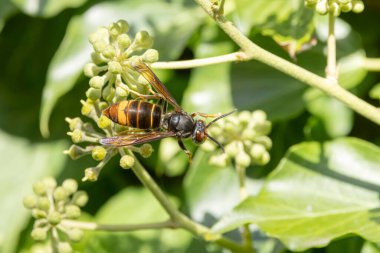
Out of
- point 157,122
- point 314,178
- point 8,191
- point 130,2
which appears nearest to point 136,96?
point 157,122

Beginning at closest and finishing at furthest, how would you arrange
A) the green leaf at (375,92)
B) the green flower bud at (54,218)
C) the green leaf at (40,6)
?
1. the green flower bud at (54,218)
2. the green leaf at (375,92)
3. the green leaf at (40,6)

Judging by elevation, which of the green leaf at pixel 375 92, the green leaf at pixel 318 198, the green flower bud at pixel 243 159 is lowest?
the green leaf at pixel 318 198

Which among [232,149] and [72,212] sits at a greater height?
[232,149]

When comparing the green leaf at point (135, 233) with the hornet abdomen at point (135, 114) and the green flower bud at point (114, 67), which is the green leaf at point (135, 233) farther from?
the green flower bud at point (114, 67)

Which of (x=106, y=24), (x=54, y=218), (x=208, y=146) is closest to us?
(x=54, y=218)

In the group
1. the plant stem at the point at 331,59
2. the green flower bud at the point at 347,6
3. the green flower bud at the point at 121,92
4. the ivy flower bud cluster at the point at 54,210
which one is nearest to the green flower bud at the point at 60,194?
the ivy flower bud cluster at the point at 54,210

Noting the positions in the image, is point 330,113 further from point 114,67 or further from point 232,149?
point 114,67

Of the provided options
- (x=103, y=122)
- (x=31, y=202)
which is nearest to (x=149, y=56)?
(x=103, y=122)
